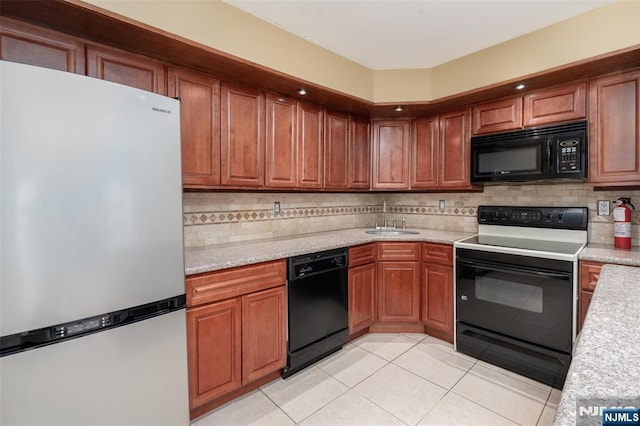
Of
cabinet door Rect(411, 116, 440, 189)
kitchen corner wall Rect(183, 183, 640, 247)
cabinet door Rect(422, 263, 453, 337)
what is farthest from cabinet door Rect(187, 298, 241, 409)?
cabinet door Rect(411, 116, 440, 189)

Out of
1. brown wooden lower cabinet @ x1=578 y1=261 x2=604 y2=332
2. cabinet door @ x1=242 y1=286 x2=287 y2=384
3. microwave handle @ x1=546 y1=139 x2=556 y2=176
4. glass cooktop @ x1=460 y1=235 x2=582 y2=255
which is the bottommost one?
cabinet door @ x1=242 y1=286 x2=287 y2=384

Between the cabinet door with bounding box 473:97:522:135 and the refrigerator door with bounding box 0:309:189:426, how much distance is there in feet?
9.21

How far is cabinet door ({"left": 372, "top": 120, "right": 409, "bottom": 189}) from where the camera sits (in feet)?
10.6

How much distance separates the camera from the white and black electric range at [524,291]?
2.03m

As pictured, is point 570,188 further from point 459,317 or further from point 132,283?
point 132,283

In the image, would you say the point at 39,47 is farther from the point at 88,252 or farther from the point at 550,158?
the point at 550,158

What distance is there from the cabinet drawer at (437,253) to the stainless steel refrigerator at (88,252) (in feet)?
6.83

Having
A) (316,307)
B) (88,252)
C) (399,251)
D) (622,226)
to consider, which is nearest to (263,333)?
(316,307)

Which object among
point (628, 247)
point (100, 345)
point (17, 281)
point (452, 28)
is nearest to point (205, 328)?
point (100, 345)

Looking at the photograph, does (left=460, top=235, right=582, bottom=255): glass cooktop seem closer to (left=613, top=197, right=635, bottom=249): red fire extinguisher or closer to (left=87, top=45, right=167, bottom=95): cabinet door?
(left=613, top=197, right=635, bottom=249): red fire extinguisher

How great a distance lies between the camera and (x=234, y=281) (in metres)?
1.86

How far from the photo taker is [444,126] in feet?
9.81

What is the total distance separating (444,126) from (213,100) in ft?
7.17

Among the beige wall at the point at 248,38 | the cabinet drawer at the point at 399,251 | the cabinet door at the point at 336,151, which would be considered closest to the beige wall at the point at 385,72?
the beige wall at the point at 248,38
